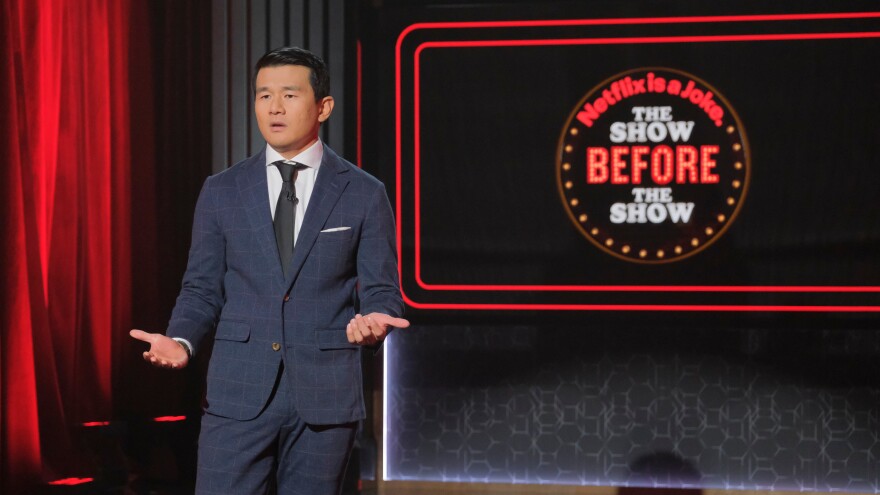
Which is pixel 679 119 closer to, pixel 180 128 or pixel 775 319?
pixel 775 319

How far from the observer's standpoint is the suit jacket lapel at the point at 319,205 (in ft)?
5.78

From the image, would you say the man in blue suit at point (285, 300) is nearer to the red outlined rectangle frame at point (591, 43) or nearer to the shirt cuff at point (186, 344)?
the shirt cuff at point (186, 344)

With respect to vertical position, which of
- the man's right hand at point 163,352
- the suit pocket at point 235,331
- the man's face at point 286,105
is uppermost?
the man's face at point 286,105

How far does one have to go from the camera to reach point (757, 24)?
4.06 metres

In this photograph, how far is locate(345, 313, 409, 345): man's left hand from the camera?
166cm

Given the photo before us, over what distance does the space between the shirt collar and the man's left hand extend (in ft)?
1.09

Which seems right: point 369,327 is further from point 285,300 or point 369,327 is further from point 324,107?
point 324,107

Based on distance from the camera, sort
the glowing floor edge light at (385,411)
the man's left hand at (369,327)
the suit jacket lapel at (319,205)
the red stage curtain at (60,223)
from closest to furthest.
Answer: the man's left hand at (369,327), the suit jacket lapel at (319,205), the red stage curtain at (60,223), the glowing floor edge light at (385,411)

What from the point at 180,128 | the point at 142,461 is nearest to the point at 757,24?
the point at 180,128

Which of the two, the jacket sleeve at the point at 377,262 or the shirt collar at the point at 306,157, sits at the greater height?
the shirt collar at the point at 306,157

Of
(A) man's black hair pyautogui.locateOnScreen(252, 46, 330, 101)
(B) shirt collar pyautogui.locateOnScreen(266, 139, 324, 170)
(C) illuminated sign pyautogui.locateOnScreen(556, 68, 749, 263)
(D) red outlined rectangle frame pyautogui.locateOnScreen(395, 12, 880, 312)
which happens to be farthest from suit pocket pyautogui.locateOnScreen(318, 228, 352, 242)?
(C) illuminated sign pyautogui.locateOnScreen(556, 68, 749, 263)

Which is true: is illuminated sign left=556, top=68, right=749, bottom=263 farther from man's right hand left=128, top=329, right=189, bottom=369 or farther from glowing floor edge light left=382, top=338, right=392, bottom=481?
man's right hand left=128, top=329, right=189, bottom=369

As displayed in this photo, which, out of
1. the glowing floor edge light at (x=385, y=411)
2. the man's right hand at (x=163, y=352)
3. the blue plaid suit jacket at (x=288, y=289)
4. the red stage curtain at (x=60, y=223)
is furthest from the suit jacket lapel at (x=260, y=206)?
the glowing floor edge light at (x=385, y=411)

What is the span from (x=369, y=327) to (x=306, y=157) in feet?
1.23
